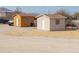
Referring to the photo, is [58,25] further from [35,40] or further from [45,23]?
[35,40]

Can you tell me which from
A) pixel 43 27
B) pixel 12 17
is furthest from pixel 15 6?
pixel 43 27

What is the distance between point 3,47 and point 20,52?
1.25 ft

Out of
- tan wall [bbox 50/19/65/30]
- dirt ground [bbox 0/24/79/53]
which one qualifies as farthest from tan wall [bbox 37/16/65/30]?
dirt ground [bbox 0/24/79/53]

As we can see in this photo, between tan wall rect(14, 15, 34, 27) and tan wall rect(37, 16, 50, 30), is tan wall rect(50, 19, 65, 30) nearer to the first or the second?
tan wall rect(37, 16, 50, 30)

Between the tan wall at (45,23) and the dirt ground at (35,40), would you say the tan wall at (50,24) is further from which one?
the dirt ground at (35,40)

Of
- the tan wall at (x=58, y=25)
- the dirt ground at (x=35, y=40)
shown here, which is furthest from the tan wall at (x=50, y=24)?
the dirt ground at (x=35, y=40)

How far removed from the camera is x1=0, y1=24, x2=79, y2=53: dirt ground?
7156 millimetres

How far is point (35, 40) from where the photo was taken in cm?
730

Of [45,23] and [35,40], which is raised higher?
[45,23]

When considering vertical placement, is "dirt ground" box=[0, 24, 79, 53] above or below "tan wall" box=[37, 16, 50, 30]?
below

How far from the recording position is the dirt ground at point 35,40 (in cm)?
716

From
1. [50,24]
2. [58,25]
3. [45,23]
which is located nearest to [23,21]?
[45,23]
